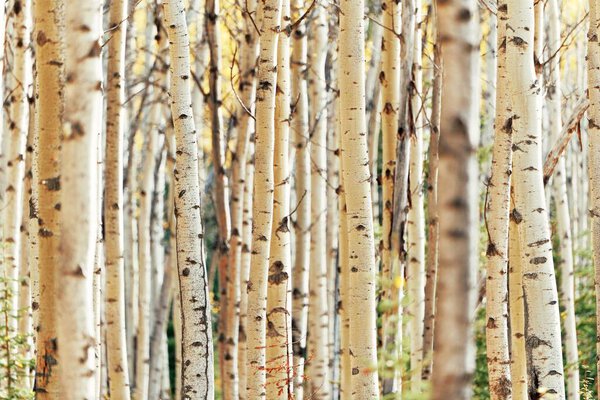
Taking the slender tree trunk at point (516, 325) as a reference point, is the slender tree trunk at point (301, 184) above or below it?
above

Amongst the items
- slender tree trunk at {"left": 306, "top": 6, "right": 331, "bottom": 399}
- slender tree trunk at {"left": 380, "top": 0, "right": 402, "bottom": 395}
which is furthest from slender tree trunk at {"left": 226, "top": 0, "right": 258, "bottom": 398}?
slender tree trunk at {"left": 380, "top": 0, "right": 402, "bottom": 395}

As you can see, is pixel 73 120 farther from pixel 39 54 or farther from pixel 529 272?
pixel 529 272

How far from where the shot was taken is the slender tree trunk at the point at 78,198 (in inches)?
106

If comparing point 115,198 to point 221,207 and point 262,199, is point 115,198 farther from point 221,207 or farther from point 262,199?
point 221,207

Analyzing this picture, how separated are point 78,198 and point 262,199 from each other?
2242mm

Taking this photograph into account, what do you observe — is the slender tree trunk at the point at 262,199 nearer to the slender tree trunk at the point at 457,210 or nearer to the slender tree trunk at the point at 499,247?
the slender tree trunk at the point at 499,247

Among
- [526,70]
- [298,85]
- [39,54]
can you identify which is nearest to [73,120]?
[39,54]

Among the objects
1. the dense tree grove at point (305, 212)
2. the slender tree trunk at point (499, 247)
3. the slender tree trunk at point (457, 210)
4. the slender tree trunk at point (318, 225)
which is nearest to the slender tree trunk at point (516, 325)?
the dense tree grove at point (305, 212)

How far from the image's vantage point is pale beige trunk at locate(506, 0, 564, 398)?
13.3 feet

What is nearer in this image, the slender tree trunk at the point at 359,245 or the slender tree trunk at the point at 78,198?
the slender tree trunk at the point at 78,198

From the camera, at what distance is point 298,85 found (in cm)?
748

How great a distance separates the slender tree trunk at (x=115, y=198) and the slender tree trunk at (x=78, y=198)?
2.14 m

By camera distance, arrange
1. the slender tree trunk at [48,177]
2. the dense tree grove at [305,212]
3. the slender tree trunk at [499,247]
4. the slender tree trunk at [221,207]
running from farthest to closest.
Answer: the slender tree trunk at [221,207] < the slender tree trunk at [499,247] < the slender tree trunk at [48,177] < the dense tree grove at [305,212]

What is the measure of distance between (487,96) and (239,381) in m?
5.22
